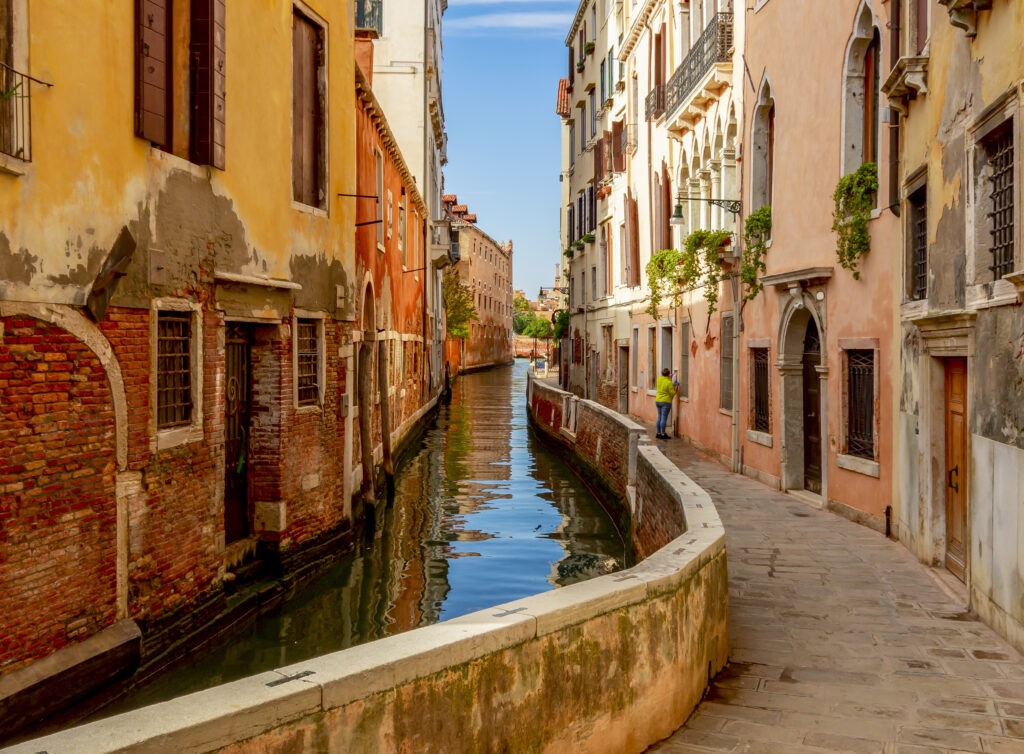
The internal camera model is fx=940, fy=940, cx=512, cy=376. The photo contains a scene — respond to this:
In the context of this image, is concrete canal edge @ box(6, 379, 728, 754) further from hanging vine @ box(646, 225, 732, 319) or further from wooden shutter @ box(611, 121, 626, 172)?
wooden shutter @ box(611, 121, 626, 172)

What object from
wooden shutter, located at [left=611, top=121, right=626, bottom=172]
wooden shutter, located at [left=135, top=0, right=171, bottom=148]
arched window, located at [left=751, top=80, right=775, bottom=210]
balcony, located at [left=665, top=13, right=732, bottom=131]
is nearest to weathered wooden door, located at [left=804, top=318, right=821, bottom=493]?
arched window, located at [left=751, top=80, right=775, bottom=210]

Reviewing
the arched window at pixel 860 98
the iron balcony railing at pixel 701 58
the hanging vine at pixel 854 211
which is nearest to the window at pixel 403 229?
the iron balcony railing at pixel 701 58

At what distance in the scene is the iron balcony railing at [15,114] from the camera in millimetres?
5531

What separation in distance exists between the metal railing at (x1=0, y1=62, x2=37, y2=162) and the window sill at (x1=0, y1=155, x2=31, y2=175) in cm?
3

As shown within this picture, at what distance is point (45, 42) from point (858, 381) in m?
8.46

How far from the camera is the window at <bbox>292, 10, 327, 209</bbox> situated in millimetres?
10055

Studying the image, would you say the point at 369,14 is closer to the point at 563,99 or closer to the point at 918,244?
the point at 563,99

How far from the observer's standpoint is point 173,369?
756cm

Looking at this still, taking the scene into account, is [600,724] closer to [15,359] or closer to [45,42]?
[15,359]

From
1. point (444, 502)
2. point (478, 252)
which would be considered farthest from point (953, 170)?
point (478, 252)

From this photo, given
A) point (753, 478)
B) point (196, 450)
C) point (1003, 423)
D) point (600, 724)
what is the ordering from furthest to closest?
point (753, 478) → point (196, 450) → point (1003, 423) → point (600, 724)

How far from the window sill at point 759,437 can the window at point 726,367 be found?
4.70 ft

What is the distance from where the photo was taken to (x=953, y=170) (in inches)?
287

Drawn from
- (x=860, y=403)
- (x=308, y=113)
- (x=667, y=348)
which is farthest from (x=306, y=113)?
(x=667, y=348)
